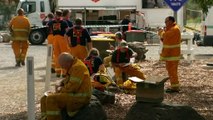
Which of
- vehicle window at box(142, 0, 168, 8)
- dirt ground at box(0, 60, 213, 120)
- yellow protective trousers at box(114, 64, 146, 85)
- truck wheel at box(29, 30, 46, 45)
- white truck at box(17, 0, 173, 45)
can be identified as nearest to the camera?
dirt ground at box(0, 60, 213, 120)

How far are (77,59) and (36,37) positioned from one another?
24.6m

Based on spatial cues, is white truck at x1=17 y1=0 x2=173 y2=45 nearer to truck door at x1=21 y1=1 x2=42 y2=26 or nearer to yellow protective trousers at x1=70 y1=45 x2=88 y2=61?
truck door at x1=21 y1=1 x2=42 y2=26

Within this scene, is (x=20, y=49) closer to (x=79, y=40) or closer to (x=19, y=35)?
(x=19, y=35)

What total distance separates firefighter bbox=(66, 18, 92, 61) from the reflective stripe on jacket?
2.12 metres

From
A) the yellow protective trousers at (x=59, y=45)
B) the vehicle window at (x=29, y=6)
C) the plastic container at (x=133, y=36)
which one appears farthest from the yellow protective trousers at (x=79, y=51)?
the vehicle window at (x=29, y=6)

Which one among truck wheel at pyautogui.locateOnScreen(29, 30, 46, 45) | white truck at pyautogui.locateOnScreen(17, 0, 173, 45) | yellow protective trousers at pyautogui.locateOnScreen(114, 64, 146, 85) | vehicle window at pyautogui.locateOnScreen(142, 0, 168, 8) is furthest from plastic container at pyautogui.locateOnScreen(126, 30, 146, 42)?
yellow protective trousers at pyautogui.locateOnScreen(114, 64, 146, 85)

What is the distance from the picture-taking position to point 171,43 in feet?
38.9

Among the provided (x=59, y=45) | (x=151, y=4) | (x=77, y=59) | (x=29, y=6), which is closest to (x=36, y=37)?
(x=29, y=6)

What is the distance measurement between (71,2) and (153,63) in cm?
1455

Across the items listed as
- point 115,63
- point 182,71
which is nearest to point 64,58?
point 115,63

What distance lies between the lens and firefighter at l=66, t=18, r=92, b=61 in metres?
13.2

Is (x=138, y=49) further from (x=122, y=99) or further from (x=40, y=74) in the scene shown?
(x=122, y=99)

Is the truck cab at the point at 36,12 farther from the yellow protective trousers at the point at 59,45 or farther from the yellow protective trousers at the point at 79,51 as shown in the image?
the yellow protective trousers at the point at 79,51

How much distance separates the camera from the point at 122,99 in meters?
11.1
